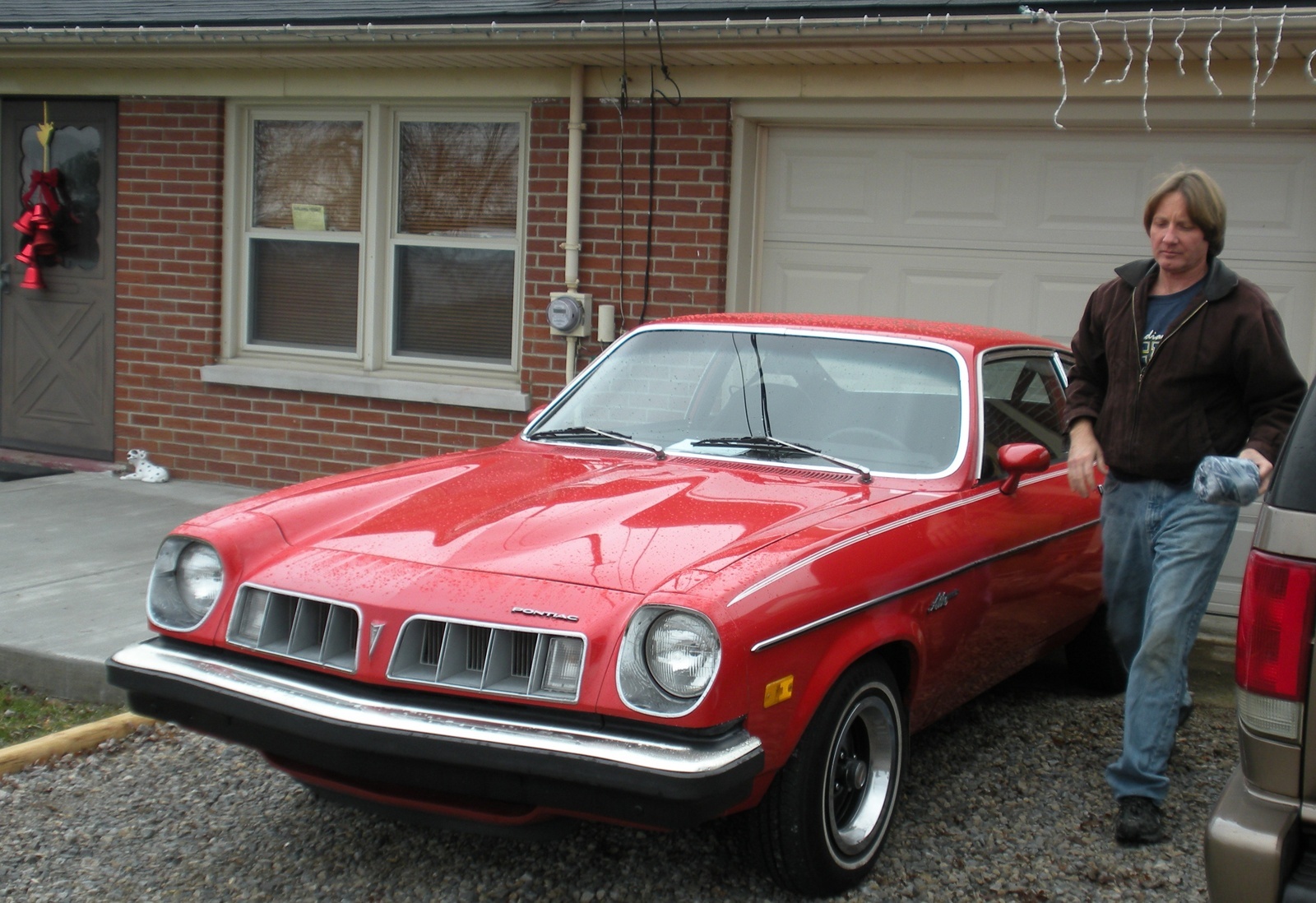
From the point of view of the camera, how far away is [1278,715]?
238 centimetres

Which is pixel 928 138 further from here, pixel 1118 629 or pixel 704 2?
pixel 1118 629

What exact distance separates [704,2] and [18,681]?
179 inches

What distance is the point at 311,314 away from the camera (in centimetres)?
874

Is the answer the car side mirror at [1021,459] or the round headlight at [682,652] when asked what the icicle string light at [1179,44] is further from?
the round headlight at [682,652]

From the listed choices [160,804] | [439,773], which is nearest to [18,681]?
[160,804]

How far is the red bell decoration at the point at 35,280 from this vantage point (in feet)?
29.7

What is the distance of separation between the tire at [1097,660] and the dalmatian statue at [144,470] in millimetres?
6105

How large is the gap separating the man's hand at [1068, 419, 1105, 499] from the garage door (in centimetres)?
286

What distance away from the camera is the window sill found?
794cm

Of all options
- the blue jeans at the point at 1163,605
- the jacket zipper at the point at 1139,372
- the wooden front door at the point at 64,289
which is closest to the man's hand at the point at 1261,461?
the blue jeans at the point at 1163,605

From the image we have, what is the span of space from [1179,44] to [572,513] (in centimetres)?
410

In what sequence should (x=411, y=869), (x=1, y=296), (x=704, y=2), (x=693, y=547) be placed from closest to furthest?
(x=693, y=547) → (x=411, y=869) → (x=704, y=2) → (x=1, y=296)

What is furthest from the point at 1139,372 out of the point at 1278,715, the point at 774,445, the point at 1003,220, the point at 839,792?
the point at 1003,220

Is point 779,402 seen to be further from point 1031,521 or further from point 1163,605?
point 1163,605
